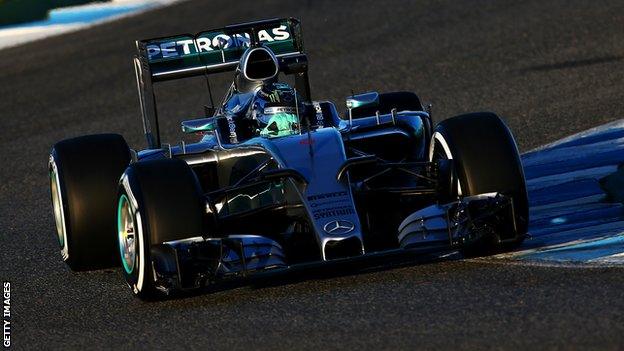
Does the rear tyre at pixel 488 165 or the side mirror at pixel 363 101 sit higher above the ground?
the side mirror at pixel 363 101

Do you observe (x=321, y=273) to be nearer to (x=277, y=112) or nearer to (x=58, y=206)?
(x=277, y=112)

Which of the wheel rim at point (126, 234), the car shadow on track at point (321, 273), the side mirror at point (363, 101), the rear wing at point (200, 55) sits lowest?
the car shadow on track at point (321, 273)

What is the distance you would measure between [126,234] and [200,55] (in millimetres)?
2394

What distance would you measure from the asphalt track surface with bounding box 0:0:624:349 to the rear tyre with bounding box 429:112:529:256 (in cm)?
25

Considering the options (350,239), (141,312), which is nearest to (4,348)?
(141,312)

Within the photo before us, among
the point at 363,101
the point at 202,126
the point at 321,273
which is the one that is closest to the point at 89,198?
the point at 202,126

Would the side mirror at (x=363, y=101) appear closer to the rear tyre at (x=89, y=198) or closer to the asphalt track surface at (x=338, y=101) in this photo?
the rear tyre at (x=89, y=198)

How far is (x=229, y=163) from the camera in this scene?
8.73 meters

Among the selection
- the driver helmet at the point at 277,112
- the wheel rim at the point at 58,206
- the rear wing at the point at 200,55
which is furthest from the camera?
the rear wing at the point at 200,55

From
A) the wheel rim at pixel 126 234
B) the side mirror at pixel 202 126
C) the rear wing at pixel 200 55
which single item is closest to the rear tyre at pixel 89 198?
the wheel rim at pixel 126 234

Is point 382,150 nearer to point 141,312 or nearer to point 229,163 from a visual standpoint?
point 229,163

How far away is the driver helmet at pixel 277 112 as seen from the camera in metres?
8.98

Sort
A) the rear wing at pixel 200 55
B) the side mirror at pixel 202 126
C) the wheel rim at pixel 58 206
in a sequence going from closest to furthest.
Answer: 1. the wheel rim at pixel 58 206
2. the side mirror at pixel 202 126
3. the rear wing at pixel 200 55

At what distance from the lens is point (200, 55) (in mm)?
10188
